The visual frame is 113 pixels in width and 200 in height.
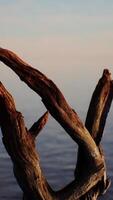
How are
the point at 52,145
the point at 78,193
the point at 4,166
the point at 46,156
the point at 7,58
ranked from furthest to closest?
1. the point at 52,145
2. the point at 46,156
3. the point at 4,166
4. the point at 78,193
5. the point at 7,58

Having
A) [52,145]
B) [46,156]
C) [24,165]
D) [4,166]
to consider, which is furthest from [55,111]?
[52,145]

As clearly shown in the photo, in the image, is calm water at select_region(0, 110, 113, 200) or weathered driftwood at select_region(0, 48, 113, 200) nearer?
weathered driftwood at select_region(0, 48, 113, 200)

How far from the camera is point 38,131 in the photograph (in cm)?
1026

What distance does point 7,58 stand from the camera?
32.0 ft

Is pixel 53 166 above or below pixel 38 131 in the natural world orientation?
below

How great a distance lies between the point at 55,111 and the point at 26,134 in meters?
0.69

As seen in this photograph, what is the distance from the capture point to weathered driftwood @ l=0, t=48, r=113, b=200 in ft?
32.5

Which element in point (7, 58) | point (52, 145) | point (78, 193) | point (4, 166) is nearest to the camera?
point (7, 58)

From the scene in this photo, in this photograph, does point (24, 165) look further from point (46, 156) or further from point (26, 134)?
point (46, 156)

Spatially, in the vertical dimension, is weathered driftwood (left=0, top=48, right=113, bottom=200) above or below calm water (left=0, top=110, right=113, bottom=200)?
above

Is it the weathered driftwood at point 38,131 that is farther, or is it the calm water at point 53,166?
the calm water at point 53,166

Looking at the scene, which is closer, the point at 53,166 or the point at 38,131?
the point at 38,131

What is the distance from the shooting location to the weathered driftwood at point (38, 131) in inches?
390

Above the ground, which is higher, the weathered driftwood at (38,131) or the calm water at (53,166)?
the weathered driftwood at (38,131)
